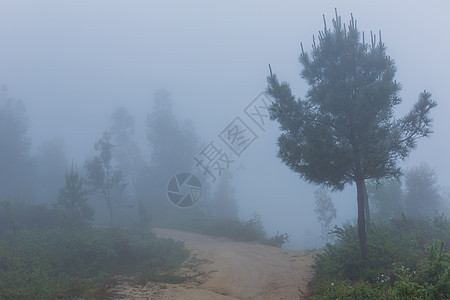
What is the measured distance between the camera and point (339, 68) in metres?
11.1

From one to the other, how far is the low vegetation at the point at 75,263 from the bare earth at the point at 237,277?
2.98 ft

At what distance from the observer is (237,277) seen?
41.1 ft

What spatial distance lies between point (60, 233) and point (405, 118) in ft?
60.4

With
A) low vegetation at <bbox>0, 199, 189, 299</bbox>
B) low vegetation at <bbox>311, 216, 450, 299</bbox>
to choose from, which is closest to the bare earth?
low vegetation at <bbox>0, 199, 189, 299</bbox>

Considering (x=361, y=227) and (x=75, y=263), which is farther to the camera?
(x=75, y=263)

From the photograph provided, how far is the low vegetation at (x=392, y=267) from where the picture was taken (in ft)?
21.4

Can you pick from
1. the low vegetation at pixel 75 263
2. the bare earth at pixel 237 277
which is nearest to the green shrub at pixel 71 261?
the low vegetation at pixel 75 263

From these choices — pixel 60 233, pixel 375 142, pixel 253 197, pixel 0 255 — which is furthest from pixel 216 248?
pixel 253 197

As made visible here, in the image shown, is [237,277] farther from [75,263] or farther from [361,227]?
[75,263]

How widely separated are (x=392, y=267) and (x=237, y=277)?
5.48 meters

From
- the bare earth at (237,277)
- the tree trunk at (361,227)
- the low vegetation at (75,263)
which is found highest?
the tree trunk at (361,227)

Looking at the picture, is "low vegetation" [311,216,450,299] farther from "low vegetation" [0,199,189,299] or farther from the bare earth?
"low vegetation" [0,199,189,299]

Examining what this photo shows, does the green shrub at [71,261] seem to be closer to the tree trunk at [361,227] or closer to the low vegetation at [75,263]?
the low vegetation at [75,263]

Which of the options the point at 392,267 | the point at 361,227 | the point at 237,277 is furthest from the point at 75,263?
the point at 392,267
